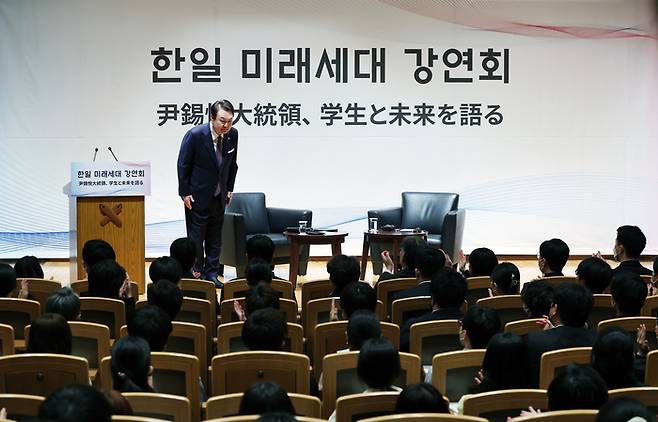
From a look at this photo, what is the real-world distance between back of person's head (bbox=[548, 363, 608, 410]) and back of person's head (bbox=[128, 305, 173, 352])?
184 centimetres

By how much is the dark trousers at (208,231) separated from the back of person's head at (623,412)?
6011 mm

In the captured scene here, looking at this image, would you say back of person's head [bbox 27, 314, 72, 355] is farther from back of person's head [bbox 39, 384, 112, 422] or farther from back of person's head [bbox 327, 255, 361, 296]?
back of person's head [bbox 327, 255, 361, 296]

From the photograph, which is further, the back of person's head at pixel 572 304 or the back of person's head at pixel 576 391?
the back of person's head at pixel 572 304

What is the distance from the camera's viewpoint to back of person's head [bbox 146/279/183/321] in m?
5.07

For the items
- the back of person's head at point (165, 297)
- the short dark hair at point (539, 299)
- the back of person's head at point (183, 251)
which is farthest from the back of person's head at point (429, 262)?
the back of person's head at point (165, 297)

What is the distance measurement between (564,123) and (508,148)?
0.68 m

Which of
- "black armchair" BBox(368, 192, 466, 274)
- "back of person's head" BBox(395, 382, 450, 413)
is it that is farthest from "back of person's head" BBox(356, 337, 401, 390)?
"black armchair" BBox(368, 192, 466, 274)

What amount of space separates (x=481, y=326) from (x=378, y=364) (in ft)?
3.11

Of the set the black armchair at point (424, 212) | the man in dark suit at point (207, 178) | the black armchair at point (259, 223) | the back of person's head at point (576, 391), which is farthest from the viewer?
the black armchair at point (424, 212)

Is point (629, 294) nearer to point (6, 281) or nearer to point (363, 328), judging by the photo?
point (363, 328)

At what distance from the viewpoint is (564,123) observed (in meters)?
11.0

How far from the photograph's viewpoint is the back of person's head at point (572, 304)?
4.66 m

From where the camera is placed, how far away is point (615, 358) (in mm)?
3883

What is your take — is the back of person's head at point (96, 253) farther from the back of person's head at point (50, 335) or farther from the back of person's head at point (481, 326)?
the back of person's head at point (481, 326)
